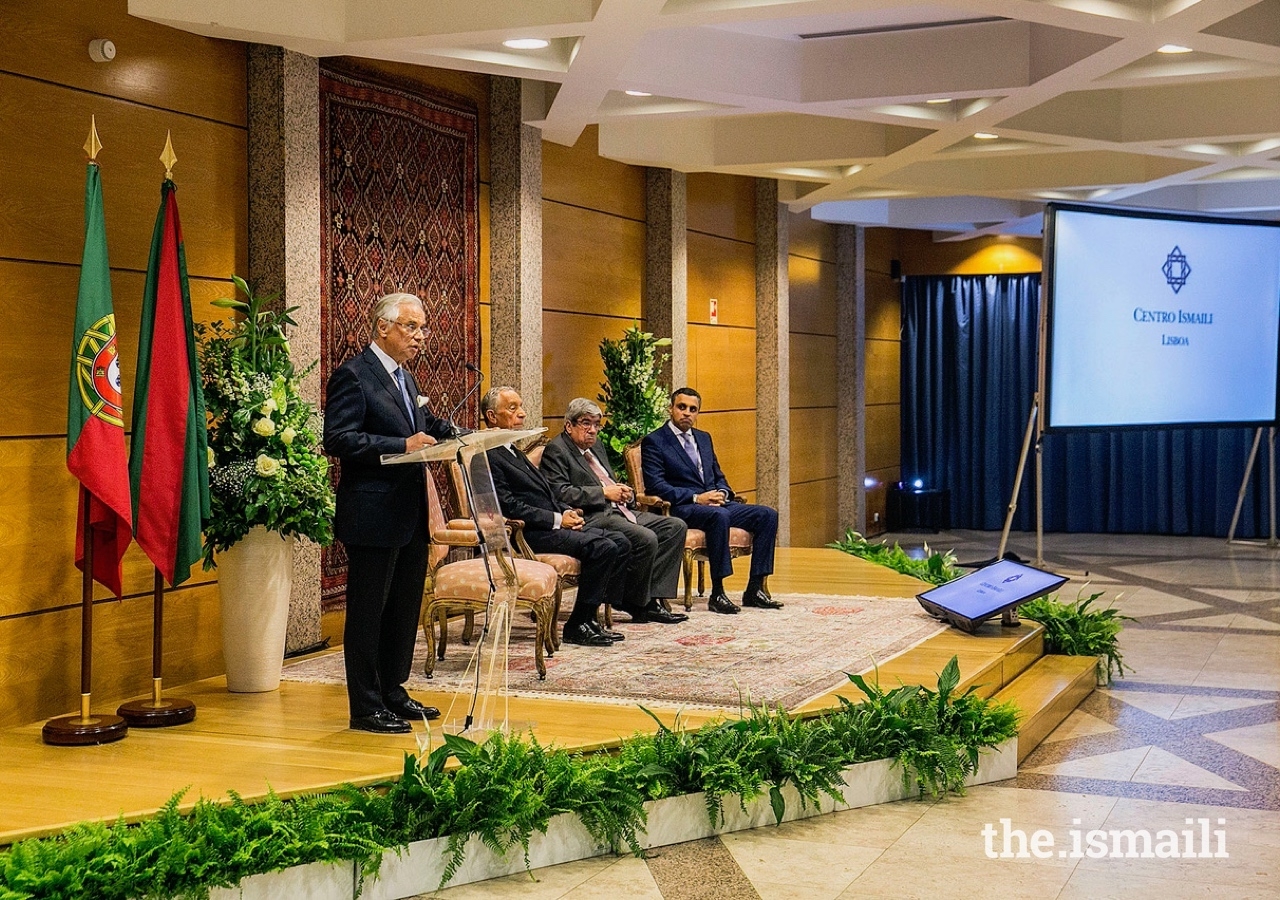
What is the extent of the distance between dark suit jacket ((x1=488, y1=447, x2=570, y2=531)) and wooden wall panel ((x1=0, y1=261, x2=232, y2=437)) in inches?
67.0

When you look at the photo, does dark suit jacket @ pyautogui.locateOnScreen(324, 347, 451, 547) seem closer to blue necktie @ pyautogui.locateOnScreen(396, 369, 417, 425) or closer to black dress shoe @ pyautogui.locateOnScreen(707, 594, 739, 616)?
blue necktie @ pyautogui.locateOnScreen(396, 369, 417, 425)

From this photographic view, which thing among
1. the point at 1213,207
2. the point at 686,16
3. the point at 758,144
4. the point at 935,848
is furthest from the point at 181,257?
the point at 1213,207

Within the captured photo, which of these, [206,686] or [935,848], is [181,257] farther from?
[935,848]

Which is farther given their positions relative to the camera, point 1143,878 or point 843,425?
point 843,425

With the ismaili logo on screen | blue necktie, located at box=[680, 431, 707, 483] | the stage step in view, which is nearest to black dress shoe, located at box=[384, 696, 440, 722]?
the stage step

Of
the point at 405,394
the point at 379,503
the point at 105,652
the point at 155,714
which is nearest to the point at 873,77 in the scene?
the point at 405,394

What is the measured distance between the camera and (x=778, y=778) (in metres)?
4.50

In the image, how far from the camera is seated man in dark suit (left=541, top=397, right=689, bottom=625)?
6742mm

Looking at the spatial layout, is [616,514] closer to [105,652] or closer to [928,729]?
[928,729]

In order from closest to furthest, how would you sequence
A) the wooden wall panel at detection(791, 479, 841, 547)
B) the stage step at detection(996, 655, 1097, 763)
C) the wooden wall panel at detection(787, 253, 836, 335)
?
the stage step at detection(996, 655, 1097, 763) < the wooden wall panel at detection(787, 253, 836, 335) < the wooden wall panel at detection(791, 479, 841, 547)

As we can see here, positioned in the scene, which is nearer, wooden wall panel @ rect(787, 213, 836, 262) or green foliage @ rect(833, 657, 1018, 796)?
green foliage @ rect(833, 657, 1018, 796)

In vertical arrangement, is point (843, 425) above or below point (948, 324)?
below

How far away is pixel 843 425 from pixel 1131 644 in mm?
5546

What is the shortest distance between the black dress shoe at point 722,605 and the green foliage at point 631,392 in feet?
4.47
